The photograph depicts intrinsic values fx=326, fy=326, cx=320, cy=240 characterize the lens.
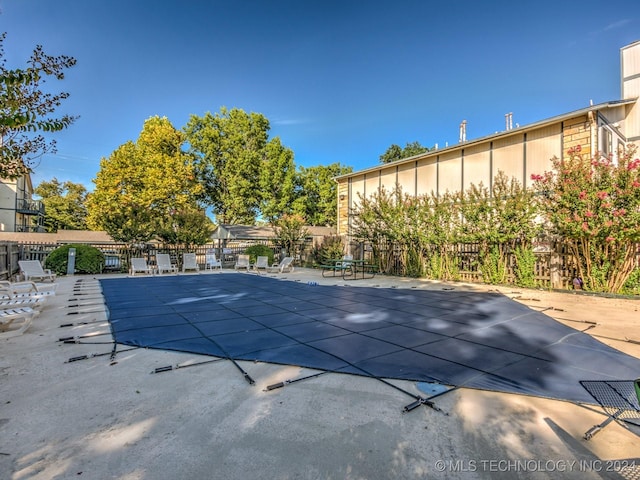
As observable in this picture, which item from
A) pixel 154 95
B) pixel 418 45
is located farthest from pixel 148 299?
pixel 154 95

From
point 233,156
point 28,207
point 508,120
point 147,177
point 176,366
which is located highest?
point 233,156

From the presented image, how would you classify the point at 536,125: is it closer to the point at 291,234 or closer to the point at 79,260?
the point at 291,234

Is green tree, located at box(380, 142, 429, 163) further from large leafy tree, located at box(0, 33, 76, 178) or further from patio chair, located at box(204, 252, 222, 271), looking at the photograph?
large leafy tree, located at box(0, 33, 76, 178)

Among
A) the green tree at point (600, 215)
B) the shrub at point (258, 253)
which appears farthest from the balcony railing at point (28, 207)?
the green tree at point (600, 215)

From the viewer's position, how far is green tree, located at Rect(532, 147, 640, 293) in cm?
768

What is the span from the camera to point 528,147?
1138 centimetres

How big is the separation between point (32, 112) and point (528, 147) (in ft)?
43.1

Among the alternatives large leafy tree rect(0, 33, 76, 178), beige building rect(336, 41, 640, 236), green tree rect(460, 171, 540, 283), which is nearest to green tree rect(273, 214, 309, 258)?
beige building rect(336, 41, 640, 236)

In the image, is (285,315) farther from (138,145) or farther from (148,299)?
(138,145)

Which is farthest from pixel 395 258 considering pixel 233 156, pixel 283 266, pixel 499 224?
pixel 233 156

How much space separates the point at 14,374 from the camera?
3.24 metres

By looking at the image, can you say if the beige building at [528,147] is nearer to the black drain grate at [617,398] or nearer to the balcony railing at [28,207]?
the black drain grate at [617,398]

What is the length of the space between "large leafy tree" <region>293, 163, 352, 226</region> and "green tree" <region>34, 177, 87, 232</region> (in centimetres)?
2622

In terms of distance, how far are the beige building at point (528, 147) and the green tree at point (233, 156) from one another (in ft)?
58.6
